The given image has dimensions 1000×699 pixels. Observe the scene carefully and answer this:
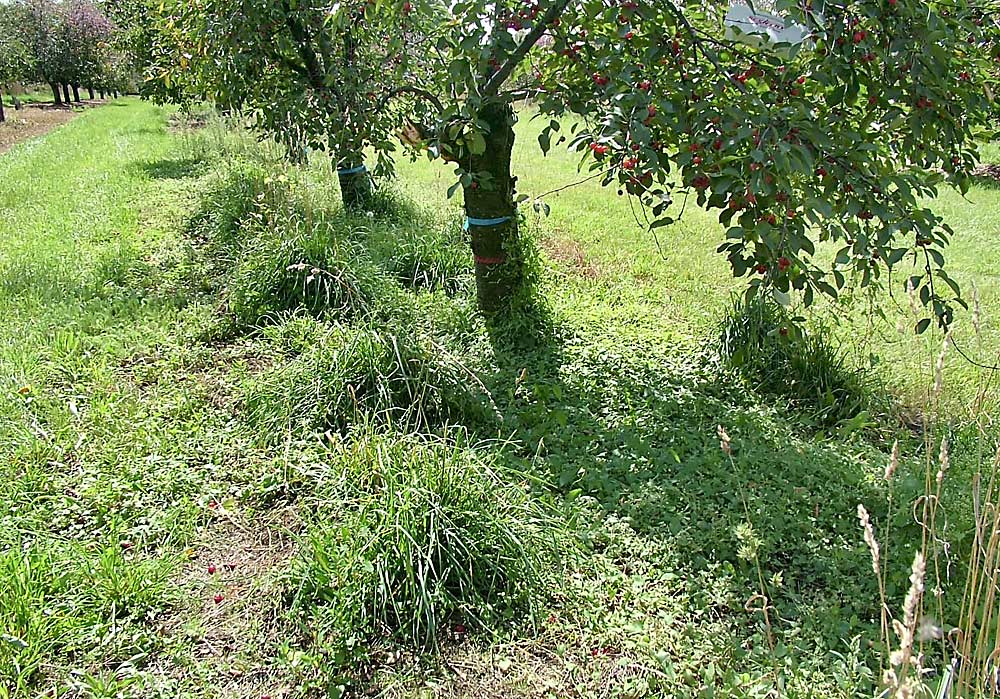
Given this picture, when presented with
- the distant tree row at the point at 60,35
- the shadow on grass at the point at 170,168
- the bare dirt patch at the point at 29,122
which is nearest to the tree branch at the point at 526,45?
the shadow on grass at the point at 170,168

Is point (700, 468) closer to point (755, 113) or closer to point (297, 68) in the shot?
point (755, 113)

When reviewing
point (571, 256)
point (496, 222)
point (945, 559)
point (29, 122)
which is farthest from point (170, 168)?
point (29, 122)

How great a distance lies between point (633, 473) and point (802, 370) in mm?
1114

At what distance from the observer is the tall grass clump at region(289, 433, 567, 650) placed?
2.04m

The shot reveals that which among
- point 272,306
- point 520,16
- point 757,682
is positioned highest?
point 520,16

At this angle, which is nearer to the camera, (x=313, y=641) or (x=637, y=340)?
(x=313, y=641)

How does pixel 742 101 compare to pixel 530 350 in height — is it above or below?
above

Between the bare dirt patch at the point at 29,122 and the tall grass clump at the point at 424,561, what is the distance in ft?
43.6

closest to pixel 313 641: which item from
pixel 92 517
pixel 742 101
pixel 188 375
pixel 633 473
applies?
pixel 92 517

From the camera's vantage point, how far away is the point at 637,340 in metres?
3.98

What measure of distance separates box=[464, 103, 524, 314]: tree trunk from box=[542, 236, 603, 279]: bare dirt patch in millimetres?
1101

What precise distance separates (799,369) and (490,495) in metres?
1.79

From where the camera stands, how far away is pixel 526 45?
3.18 m

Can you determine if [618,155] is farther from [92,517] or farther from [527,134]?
[527,134]
